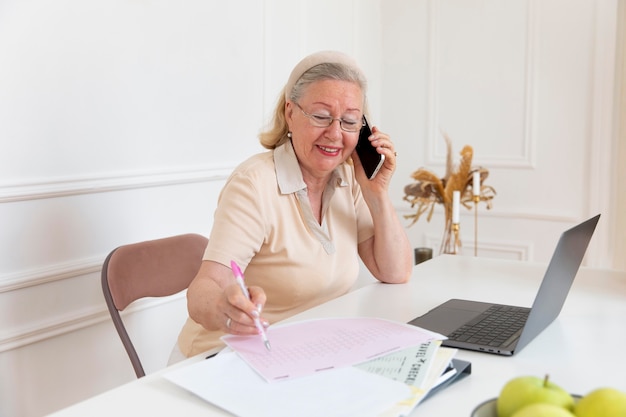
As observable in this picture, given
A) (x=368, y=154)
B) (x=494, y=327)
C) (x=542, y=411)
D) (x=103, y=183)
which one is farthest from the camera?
(x=103, y=183)

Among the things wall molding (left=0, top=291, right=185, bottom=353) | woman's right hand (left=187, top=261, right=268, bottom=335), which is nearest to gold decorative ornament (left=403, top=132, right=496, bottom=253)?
wall molding (left=0, top=291, right=185, bottom=353)

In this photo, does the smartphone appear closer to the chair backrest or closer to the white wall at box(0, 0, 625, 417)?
the chair backrest

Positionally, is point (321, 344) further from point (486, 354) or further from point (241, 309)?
point (486, 354)

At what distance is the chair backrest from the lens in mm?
1985

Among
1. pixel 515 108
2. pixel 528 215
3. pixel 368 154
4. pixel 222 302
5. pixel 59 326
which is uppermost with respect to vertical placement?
pixel 515 108

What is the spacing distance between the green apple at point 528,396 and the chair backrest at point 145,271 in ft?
4.23

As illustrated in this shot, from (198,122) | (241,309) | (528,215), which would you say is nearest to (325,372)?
(241,309)

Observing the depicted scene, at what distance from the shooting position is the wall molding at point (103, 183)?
205cm

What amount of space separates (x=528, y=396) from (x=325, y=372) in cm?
48

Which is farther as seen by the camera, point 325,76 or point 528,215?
point 528,215

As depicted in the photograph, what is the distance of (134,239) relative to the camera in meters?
2.45

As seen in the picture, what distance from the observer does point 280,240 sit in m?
1.85

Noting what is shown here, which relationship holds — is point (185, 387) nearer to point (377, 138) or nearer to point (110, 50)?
point (377, 138)

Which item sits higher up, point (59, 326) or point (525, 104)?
point (525, 104)
